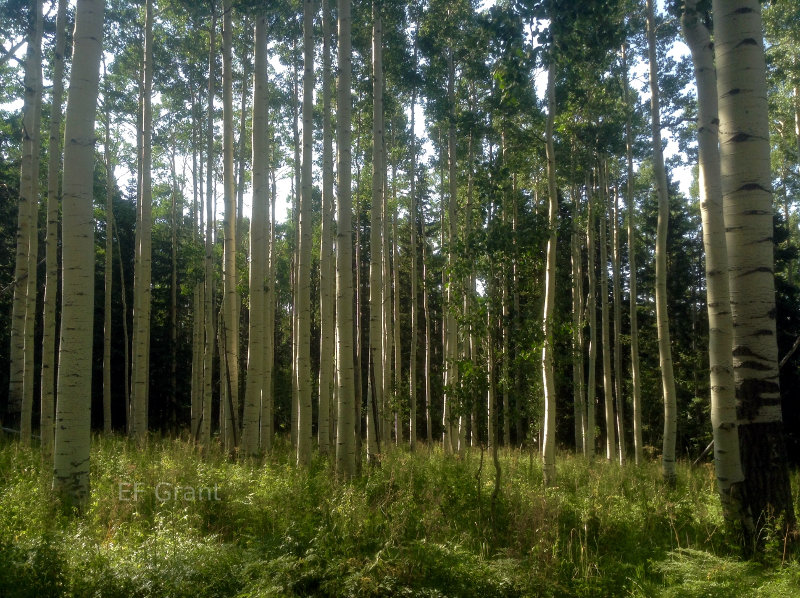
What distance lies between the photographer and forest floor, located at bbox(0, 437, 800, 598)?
410cm

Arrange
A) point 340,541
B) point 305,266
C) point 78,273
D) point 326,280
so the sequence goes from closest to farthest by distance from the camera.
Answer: point 340,541 → point 78,273 → point 305,266 → point 326,280

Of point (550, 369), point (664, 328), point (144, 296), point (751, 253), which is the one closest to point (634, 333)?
point (664, 328)

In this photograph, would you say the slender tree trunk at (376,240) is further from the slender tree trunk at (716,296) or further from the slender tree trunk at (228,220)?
the slender tree trunk at (716,296)

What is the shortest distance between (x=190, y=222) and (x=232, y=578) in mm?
28869

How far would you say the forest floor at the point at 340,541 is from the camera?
161 inches

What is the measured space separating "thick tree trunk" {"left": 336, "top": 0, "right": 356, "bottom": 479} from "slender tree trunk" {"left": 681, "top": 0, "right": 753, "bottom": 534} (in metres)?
4.80

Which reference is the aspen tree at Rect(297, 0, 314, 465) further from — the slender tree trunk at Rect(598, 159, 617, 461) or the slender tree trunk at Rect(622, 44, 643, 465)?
the slender tree trunk at Rect(598, 159, 617, 461)

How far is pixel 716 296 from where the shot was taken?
541 centimetres

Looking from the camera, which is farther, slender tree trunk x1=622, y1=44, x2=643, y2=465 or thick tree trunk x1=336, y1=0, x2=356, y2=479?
slender tree trunk x1=622, y1=44, x2=643, y2=465

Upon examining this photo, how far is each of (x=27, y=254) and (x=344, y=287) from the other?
7355 millimetres

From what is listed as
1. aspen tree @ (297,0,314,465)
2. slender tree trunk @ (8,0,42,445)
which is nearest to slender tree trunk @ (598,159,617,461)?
aspen tree @ (297,0,314,465)

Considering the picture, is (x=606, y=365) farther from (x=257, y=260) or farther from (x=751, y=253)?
(x=751, y=253)

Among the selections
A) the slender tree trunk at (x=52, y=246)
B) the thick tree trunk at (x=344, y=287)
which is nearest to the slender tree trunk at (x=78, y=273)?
the thick tree trunk at (x=344, y=287)

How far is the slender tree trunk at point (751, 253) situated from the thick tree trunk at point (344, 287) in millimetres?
5145
